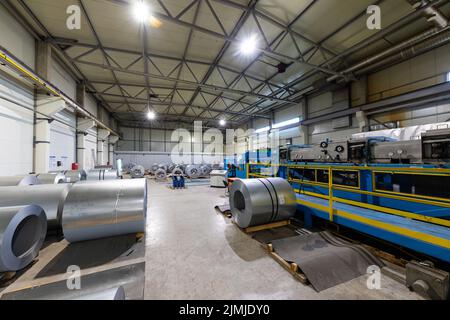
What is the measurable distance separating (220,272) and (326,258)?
1520 millimetres

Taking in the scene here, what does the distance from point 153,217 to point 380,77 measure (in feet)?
34.4

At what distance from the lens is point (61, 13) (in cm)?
503

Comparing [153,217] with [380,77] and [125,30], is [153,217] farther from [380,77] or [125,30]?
[380,77]

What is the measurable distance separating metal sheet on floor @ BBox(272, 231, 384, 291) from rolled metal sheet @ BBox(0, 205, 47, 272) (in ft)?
11.8

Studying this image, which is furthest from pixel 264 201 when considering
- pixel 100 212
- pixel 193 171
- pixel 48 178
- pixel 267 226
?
pixel 193 171

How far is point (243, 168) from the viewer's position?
8.46m

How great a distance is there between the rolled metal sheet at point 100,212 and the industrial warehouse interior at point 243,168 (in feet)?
0.08

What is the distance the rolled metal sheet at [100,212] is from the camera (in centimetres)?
271

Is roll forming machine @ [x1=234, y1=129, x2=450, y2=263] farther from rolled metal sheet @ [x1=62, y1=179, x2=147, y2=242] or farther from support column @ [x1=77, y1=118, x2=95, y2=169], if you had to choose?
support column @ [x1=77, y1=118, x2=95, y2=169]

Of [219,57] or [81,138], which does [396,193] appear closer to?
[219,57]

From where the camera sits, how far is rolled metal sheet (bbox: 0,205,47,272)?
6.72 feet

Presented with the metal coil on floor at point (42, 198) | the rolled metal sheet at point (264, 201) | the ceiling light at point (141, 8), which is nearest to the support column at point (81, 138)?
the metal coil on floor at point (42, 198)

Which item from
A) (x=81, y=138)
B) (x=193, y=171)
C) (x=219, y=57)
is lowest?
(x=193, y=171)
